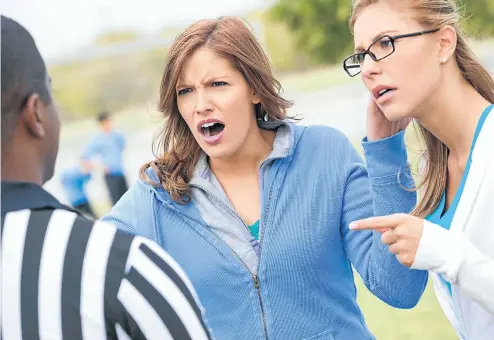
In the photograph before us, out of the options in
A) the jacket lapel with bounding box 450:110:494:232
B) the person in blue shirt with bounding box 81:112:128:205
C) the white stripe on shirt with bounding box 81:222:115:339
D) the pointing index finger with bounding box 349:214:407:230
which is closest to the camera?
the white stripe on shirt with bounding box 81:222:115:339

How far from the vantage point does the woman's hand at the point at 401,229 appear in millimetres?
1781

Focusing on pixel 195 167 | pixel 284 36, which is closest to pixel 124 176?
pixel 195 167

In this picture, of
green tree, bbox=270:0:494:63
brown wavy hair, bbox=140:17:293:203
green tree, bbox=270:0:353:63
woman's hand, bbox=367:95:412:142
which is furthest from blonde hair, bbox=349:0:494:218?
green tree, bbox=270:0:353:63

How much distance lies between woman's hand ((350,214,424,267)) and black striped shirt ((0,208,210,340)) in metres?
0.59

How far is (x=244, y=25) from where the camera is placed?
2.41m

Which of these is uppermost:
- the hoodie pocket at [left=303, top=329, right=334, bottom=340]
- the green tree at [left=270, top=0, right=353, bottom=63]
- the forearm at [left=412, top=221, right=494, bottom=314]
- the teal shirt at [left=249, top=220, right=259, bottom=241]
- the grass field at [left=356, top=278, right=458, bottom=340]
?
the green tree at [left=270, top=0, right=353, bottom=63]

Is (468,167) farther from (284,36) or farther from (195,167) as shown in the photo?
(284,36)

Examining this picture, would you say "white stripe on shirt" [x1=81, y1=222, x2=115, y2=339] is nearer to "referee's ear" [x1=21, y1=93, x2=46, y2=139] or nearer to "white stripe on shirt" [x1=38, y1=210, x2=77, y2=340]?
"white stripe on shirt" [x1=38, y1=210, x2=77, y2=340]

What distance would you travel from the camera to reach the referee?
1.33m

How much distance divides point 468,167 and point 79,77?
3265 cm

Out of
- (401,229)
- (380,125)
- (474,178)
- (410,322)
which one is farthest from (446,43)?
(410,322)

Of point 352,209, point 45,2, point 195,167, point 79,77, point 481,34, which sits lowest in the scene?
point 352,209

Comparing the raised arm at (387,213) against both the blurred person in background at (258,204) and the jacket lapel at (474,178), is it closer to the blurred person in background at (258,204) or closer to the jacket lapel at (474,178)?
the blurred person in background at (258,204)

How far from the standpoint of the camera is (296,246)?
2199 millimetres
